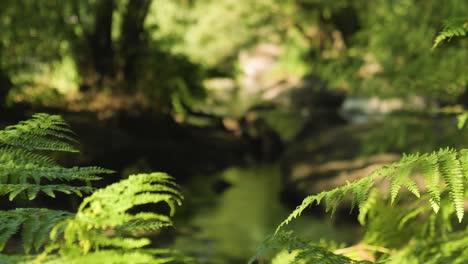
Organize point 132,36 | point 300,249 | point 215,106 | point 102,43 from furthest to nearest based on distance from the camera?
point 215,106 → point 132,36 → point 102,43 → point 300,249

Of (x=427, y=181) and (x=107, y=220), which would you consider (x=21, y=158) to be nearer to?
(x=107, y=220)

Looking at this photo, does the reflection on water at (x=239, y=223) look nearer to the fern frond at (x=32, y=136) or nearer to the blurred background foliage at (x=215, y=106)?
the blurred background foliage at (x=215, y=106)

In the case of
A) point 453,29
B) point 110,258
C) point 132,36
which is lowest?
point 110,258

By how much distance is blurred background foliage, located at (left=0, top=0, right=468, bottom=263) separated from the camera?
4527 mm

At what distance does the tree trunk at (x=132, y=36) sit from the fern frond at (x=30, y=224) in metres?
5.92

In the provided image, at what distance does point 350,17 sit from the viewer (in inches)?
441

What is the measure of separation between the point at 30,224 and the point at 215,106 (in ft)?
29.8

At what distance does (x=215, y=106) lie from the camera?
1034 centimetres

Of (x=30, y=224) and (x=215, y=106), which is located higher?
(x=215, y=106)

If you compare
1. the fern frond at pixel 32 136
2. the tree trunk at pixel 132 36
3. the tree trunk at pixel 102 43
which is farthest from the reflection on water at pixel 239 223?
the fern frond at pixel 32 136

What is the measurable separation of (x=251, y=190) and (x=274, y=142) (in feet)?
7.47

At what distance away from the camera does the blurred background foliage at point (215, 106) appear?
4527 millimetres

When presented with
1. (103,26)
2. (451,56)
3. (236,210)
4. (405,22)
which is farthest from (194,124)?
(451,56)

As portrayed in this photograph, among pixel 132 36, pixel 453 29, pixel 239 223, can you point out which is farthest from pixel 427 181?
pixel 132 36
